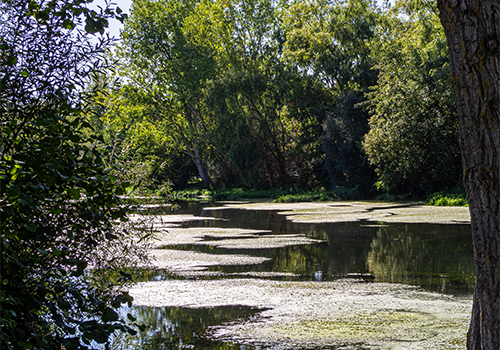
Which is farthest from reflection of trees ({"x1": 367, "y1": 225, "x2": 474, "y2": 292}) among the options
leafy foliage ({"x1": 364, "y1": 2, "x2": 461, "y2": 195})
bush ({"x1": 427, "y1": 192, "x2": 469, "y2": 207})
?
leafy foliage ({"x1": 364, "y1": 2, "x2": 461, "y2": 195})

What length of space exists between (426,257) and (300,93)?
87.6ft

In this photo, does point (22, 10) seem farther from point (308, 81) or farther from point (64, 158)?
point (308, 81)

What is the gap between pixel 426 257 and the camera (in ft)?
36.2

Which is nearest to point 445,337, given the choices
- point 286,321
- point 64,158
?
point 286,321

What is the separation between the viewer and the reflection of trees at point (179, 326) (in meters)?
5.67

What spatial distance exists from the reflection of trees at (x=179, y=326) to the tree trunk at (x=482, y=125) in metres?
2.85

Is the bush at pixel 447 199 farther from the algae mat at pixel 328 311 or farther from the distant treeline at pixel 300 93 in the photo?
the algae mat at pixel 328 311

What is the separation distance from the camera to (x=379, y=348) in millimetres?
5305

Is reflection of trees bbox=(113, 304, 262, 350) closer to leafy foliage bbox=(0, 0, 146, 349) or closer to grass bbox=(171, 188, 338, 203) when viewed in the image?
leafy foliage bbox=(0, 0, 146, 349)

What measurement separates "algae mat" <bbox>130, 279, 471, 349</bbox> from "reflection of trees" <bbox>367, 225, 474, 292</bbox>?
0.76 meters

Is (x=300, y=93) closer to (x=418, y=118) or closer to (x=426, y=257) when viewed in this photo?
(x=418, y=118)

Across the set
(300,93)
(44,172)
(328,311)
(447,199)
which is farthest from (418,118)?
(44,172)

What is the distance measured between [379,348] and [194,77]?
38864mm

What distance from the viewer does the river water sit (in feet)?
19.4
